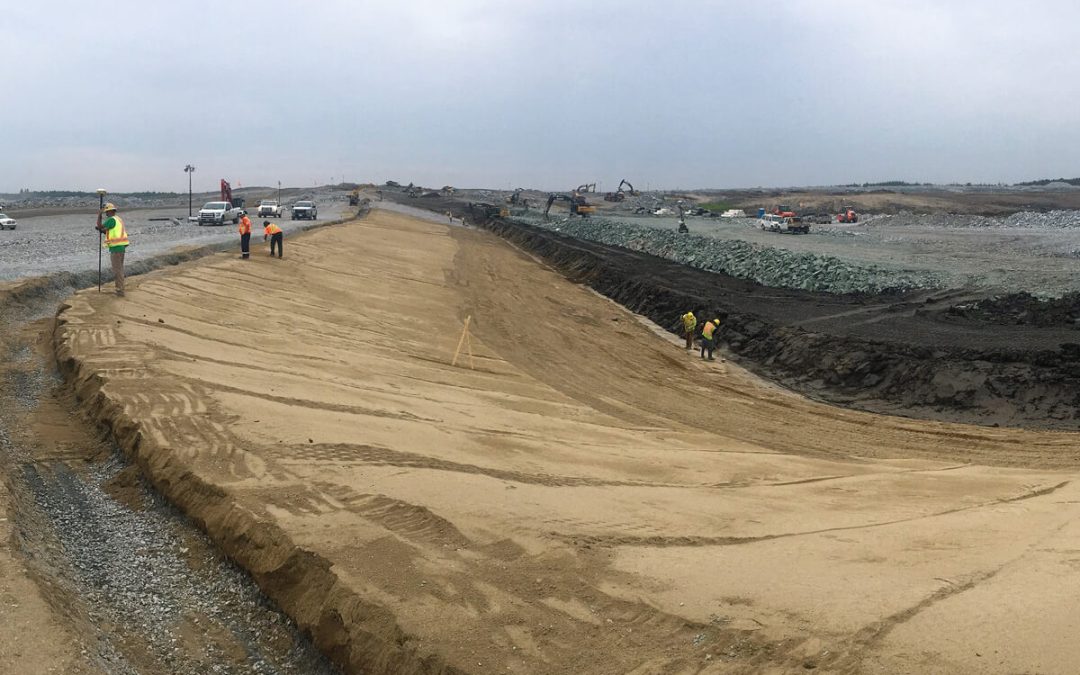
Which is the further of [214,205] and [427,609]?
[214,205]

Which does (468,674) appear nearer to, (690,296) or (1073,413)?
(1073,413)

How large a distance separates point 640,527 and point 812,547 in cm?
148

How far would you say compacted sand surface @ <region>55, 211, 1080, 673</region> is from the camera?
17.4 ft

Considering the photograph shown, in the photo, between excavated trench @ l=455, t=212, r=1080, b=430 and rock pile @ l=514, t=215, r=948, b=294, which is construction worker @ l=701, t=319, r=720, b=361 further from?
rock pile @ l=514, t=215, r=948, b=294

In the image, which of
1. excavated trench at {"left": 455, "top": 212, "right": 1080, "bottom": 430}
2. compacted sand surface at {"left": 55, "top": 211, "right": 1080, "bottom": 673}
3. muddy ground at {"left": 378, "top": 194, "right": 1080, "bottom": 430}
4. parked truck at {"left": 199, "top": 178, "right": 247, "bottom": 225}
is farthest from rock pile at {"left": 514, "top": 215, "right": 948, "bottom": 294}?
parked truck at {"left": 199, "top": 178, "right": 247, "bottom": 225}

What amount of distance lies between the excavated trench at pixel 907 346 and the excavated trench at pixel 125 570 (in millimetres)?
15450

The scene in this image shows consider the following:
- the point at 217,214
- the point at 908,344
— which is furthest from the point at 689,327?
the point at 217,214

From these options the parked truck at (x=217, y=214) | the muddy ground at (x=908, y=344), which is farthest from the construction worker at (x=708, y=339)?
the parked truck at (x=217, y=214)

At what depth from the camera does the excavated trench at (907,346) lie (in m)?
17.2

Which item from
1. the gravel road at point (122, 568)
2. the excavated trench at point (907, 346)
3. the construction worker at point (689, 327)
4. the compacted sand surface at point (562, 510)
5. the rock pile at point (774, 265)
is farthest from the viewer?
the rock pile at point (774, 265)

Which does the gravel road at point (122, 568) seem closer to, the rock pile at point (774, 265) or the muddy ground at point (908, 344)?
the muddy ground at point (908, 344)

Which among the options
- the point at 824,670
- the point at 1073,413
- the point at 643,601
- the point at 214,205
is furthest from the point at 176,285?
the point at 214,205

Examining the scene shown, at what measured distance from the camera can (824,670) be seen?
4871 millimetres

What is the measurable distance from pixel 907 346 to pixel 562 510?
16.0 metres
